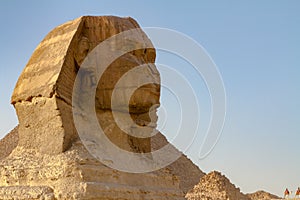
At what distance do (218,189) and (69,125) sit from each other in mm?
54998

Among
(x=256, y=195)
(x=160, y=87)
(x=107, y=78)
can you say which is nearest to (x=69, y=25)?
(x=107, y=78)

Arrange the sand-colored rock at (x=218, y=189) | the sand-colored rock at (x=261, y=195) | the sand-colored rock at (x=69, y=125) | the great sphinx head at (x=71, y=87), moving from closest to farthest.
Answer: the sand-colored rock at (x=69, y=125)
the great sphinx head at (x=71, y=87)
the sand-colored rock at (x=218, y=189)
the sand-colored rock at (x=261, y=195)

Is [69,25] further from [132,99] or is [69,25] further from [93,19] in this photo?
[132,99]

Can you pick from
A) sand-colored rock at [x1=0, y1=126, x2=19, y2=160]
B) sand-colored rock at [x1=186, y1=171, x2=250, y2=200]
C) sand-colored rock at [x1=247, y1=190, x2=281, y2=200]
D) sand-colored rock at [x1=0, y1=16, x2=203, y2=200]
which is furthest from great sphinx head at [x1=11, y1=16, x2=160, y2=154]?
sand-colored rock at [x1=0, y1=126, x2=19, y2=160]

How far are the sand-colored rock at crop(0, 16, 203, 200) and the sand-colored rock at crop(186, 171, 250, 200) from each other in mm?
51165

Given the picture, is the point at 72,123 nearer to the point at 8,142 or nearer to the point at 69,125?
the point at 69,125

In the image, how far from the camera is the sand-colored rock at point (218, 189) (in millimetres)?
58719

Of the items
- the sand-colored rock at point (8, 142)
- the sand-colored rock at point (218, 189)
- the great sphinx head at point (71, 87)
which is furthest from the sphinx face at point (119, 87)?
the sand-colored rock at point (8, 142)

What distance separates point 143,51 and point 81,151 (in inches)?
65.1

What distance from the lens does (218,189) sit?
59.9 m

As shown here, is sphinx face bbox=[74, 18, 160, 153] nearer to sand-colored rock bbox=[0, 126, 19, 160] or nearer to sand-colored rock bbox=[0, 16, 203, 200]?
sand-colored rock bbox=[0, 16, 203, 200]

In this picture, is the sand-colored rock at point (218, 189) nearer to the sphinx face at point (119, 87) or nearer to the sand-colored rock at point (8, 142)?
the sand-colored rock at point (8, 142)

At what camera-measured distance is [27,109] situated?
6.40 metres

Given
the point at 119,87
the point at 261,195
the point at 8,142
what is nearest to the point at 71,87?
the point at 119,87
